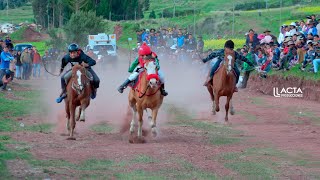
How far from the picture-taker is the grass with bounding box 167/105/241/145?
63.9 ft

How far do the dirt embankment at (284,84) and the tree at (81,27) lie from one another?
33.9 m

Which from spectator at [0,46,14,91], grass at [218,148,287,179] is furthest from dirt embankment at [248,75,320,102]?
grass at [218,148,287,179]

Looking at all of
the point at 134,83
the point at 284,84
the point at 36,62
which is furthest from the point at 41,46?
the point at 134,83

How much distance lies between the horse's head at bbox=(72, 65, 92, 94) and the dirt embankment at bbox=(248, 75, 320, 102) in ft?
48.2

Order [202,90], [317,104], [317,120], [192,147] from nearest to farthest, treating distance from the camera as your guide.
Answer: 1. [192,147]
2. [317,120]
3. [317,104]
4. [202,90]

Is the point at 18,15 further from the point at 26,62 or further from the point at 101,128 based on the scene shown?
the point at 101,128

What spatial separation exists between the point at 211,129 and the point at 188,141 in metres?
3.40

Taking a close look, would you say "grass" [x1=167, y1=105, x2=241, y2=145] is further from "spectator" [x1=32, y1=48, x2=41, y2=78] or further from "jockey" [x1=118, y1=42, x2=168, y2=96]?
"spectator" [x1=32, y1=48, x2=41, y2=78]

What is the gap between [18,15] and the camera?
114 metres

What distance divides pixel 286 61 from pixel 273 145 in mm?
17410

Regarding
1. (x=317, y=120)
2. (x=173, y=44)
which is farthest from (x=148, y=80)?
(x=173, y=44)

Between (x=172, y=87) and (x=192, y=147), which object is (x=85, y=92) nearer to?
(x=192, y=147)

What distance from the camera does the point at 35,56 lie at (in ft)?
170

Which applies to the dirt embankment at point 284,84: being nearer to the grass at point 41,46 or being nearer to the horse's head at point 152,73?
the horse's head at point 152,73
